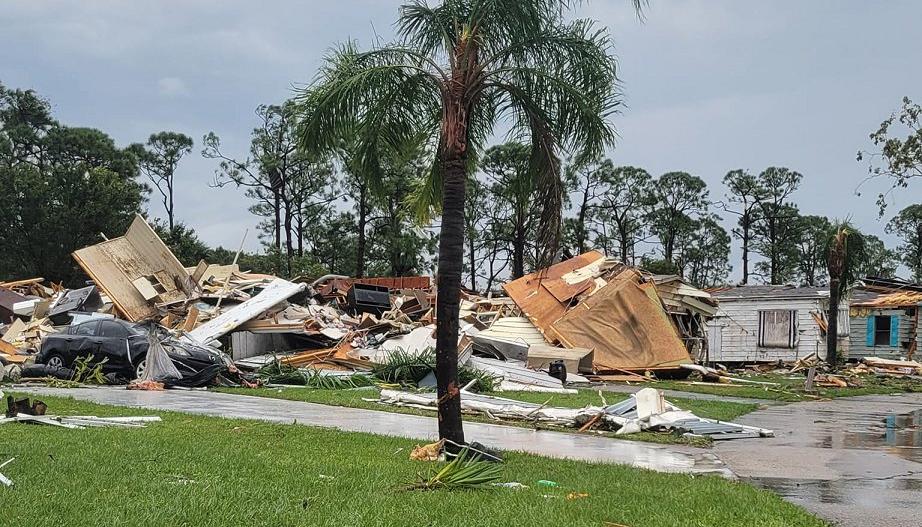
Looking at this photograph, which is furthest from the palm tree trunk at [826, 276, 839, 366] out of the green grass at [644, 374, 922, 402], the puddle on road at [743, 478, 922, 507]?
the puddle on road at [743, 478, 922, 507]

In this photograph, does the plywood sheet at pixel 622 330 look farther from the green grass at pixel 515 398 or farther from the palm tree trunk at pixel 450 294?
the palm tree trunk at pixel 450 294

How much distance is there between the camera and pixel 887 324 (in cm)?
3347

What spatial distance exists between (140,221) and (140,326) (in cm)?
942

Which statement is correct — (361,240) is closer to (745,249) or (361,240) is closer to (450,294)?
(745,249)

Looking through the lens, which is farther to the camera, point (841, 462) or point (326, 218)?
point (326, 218)

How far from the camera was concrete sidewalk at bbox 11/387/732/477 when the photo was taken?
365 inches

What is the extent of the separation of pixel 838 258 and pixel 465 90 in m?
21.2

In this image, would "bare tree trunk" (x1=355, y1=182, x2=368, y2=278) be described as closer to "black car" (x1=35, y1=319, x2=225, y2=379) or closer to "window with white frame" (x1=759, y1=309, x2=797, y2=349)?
"window with white frame" (x1=759, y1=309, x2=797, y2=349)

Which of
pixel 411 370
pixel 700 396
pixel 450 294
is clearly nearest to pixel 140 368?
pixel 411 370

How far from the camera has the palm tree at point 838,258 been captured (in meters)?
25.8

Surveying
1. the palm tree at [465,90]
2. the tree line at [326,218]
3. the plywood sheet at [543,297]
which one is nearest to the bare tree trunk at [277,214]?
the tree line at [326,218]

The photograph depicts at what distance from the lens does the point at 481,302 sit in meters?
31.9

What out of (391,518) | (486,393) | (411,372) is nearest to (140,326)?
(411,372)

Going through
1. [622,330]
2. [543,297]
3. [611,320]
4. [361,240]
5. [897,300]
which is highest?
[361,240]
